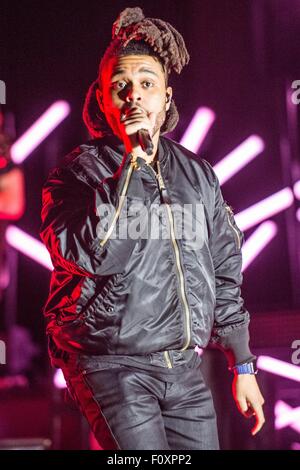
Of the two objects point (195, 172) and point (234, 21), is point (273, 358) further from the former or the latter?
point (234, 21)

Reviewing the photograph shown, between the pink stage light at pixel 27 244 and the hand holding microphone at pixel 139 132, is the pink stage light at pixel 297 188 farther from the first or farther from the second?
the hand holding microphone at pixel 139 132

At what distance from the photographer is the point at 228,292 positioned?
208cm

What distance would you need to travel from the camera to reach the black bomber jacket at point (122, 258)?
5.08ft

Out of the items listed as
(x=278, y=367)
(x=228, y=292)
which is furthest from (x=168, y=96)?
(x=278, y=367)

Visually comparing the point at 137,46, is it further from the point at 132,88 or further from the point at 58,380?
the point at 58,380

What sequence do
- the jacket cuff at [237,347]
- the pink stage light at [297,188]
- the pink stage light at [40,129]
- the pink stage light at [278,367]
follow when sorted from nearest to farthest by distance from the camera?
the jacket cuff at [237,347] → the pink stage light at [278,367] → the pink stage light at [297,188] → the pink stage light at [40,129]

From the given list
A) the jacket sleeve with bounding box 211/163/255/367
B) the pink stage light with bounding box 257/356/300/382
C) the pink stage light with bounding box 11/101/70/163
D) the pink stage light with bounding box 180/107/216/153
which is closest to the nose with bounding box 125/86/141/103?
the jacket sleeve with bounding box 211/163/255/367

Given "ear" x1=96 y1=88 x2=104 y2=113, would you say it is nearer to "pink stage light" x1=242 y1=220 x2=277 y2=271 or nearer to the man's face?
the man's face

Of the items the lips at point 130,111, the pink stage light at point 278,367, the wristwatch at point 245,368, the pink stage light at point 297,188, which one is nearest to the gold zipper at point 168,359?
the wristwatch at point 245,368

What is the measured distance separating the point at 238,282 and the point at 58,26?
3259mm

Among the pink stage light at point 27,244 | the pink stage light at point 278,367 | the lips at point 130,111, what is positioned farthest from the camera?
the pink stage light at point 27,244

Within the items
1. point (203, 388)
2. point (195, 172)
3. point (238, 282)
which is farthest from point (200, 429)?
point (195, 172)

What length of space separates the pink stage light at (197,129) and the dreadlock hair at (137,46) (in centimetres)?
208

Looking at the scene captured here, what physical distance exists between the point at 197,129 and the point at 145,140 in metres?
2.69
